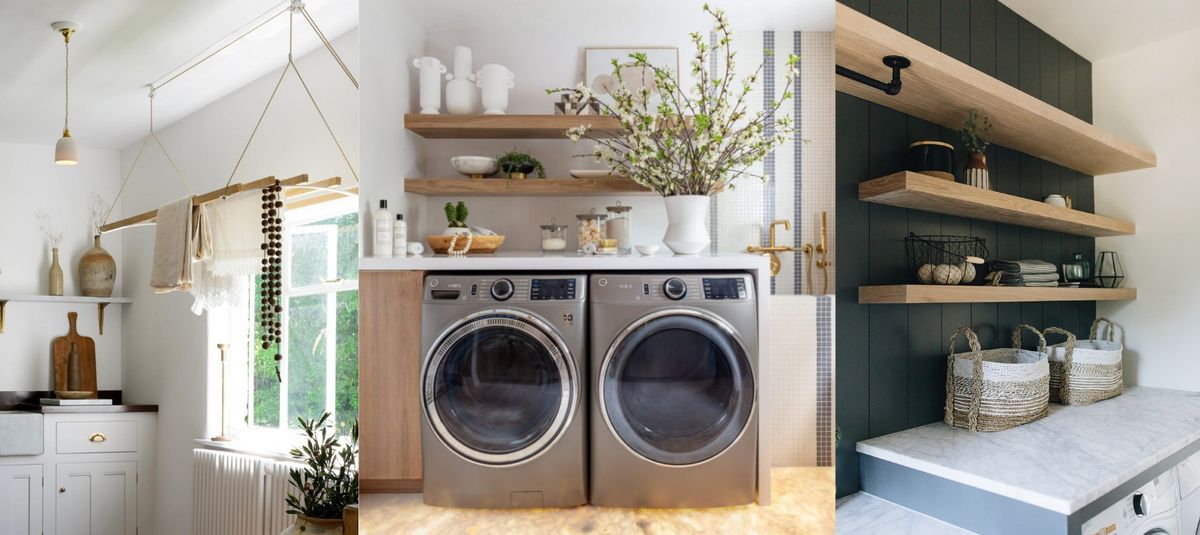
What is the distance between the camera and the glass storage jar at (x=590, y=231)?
912mm

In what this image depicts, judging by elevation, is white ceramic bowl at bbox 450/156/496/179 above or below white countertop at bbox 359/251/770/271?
above

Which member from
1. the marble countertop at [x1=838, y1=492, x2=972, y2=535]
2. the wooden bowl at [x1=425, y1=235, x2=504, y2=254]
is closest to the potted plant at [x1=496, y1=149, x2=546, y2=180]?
the wooden bowl at [x1=425, y1=235, x2=504, y2=254]

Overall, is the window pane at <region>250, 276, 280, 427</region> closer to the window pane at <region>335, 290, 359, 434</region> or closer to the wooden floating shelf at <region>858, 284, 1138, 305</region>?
the window pane at <region>335, 290, 359, 434</region>

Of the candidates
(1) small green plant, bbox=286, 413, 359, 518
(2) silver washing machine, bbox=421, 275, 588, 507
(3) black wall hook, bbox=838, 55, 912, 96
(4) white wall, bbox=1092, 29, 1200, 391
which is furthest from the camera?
(2) silver washing machine, bbox=421, 275, 588, 507

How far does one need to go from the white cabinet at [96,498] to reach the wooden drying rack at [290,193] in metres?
0.33

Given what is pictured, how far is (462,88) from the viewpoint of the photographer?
0.84 m

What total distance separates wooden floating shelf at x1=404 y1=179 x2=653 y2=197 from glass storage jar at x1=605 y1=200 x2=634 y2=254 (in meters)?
0.03

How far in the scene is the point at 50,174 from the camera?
2.62ft

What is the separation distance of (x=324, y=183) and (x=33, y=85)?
370mm

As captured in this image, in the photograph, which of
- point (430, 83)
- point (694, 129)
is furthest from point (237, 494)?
point (694, 129)

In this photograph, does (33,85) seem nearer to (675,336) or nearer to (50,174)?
(50,174)

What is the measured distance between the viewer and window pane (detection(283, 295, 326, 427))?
993mm

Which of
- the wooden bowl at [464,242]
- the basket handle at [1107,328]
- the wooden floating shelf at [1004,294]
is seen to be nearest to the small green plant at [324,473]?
the wooden bowl at [464,242]

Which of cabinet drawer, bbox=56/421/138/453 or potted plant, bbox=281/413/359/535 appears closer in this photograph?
cabinet drawer, bbox=56/421/138/453
